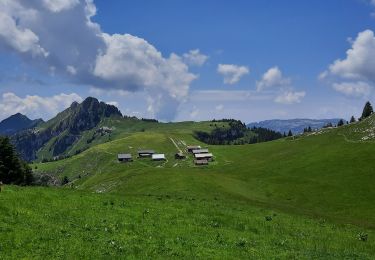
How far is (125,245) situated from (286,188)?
271 ft

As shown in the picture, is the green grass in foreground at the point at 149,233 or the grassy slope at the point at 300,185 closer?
the green grass in foreground at the point at 149,233

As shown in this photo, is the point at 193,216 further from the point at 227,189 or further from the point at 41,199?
the point at 227,189

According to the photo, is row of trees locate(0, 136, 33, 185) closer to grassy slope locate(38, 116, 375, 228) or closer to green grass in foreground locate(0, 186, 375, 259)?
grassy slope locate(38, 116, 375, 228)

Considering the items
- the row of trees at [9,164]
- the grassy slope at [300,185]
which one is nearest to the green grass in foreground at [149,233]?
the grassy slope at [300,185]

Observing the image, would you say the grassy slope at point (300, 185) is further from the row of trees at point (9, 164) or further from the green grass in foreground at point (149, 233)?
the green grass in foreground at point (149, 233)

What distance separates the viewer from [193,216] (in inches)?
1441

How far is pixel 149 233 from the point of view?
92.9 feet

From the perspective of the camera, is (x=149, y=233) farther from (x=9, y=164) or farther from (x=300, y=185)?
(x=9, y=164)

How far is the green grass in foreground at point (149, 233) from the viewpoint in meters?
23.3

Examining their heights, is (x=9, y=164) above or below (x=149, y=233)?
above

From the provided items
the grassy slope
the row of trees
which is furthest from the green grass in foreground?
the row of trees

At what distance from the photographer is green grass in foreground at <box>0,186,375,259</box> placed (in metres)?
23.3

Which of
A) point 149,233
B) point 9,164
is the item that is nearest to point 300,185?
point 9,164

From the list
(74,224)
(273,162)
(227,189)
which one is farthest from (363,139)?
(74,224)
